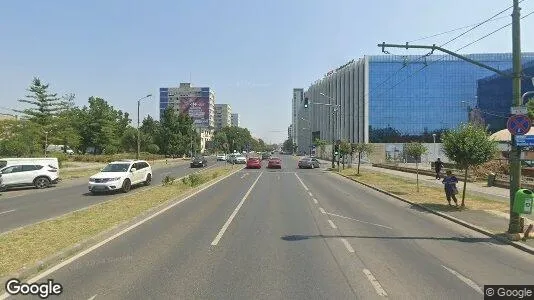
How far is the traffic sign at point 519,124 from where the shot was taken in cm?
1315

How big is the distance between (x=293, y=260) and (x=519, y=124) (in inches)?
303

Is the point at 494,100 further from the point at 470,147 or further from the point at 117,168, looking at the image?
the point at 117,168

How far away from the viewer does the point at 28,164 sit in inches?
1238

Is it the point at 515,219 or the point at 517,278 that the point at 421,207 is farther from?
the point at 517,278

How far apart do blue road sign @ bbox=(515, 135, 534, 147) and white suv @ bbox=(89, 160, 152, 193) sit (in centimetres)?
1950

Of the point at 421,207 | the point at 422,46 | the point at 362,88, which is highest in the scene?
the point at 362,88

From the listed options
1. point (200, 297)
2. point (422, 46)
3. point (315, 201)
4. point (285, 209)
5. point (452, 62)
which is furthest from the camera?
point (452, 62)

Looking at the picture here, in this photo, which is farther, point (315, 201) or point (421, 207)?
point (315, 201)

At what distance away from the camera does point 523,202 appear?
12.6 metres

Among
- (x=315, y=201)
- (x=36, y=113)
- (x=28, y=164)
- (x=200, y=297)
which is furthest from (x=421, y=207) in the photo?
(x=36, y=113)

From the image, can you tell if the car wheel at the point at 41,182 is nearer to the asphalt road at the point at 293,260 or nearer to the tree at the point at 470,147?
the asphalt road at the point at 293,260

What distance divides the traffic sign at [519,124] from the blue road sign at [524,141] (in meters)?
0.15

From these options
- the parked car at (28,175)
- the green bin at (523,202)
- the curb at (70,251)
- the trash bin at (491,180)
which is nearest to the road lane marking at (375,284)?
the curb at (70,251)

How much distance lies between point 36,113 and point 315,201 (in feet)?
165
